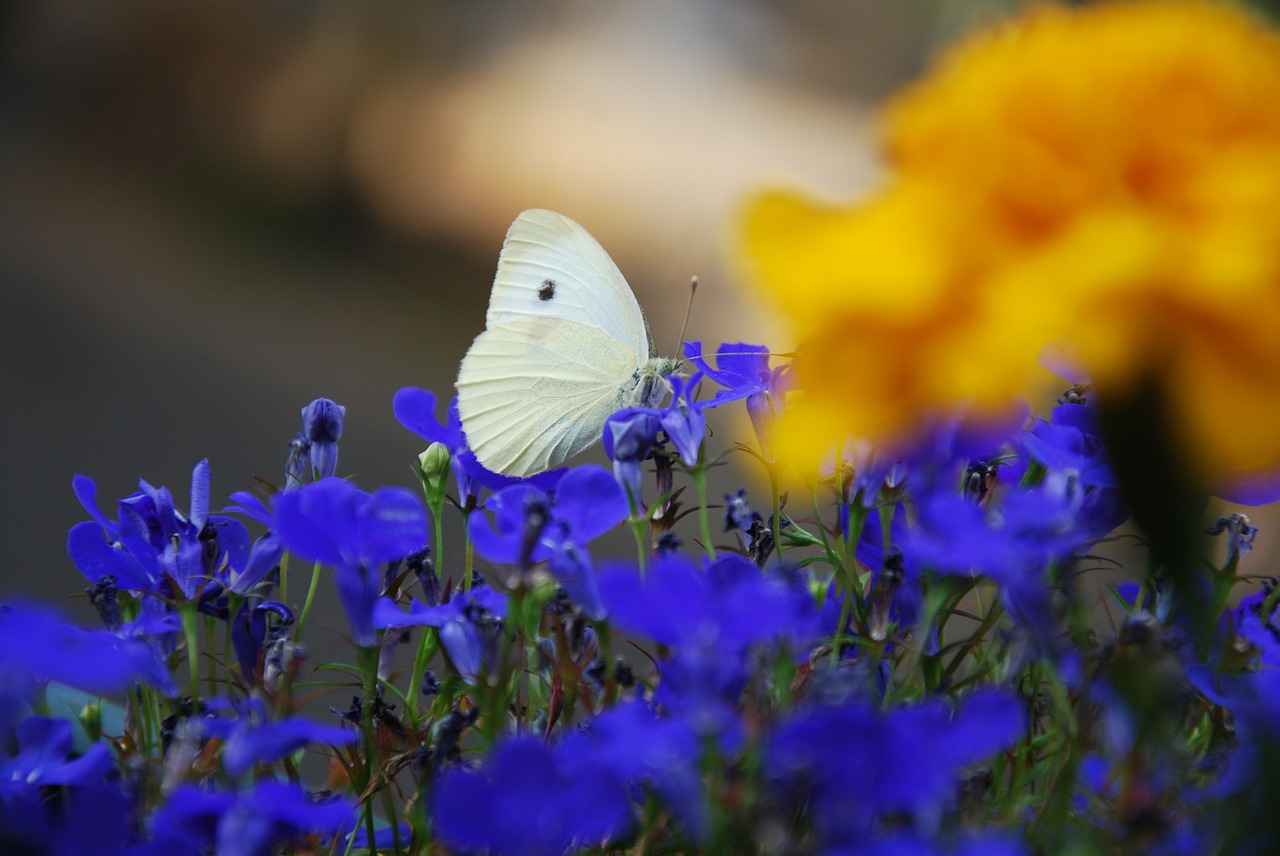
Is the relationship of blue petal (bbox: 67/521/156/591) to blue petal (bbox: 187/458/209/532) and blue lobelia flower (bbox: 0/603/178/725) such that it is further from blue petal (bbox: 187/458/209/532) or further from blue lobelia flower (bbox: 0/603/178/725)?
blue lobelia flower (bbox: 0/603/178/725)

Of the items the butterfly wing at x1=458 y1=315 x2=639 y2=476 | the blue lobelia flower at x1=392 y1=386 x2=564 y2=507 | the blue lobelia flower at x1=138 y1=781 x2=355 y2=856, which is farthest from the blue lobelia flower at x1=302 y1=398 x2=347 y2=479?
the butterfly wing at x1=458 y1=315 x2=639 y2=476

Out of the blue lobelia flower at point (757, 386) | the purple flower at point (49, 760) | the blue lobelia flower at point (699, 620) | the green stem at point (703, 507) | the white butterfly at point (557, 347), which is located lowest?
the purple flower at point (49, 760)

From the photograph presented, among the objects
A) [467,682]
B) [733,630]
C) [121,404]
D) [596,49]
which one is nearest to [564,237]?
[467,682]

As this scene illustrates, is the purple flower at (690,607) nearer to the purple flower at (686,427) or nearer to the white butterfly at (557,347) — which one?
the purple flower at (686,427)

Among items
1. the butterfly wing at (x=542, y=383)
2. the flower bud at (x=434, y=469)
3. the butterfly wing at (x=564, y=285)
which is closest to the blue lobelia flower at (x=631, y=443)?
the flower bud at (x=434, y=469)

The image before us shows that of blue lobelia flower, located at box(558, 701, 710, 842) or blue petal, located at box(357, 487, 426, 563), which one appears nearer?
blue lobelia flower, located at box(558, 701, 710, 842)

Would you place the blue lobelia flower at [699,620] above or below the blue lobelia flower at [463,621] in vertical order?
above

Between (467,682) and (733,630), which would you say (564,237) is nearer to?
(467,682)
